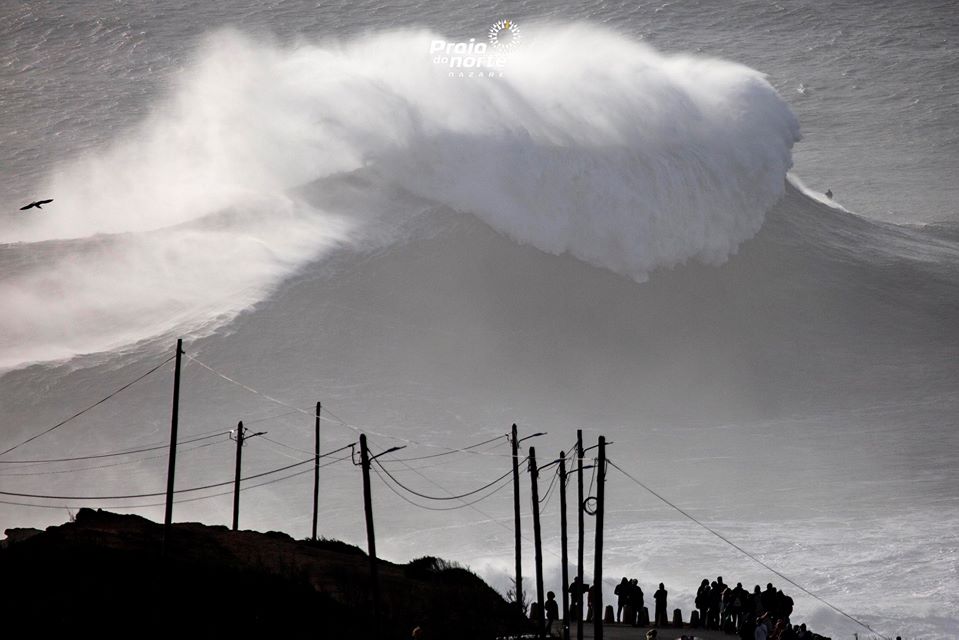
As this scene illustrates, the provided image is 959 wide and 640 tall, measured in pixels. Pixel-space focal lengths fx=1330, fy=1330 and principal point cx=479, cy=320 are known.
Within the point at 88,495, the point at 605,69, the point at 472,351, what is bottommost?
the point at 88,495

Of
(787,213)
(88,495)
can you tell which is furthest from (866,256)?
(88,495)

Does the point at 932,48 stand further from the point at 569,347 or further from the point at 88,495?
the point at 88,495

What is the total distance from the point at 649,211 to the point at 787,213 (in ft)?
26.3

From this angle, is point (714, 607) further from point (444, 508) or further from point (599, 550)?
point (444, 508)

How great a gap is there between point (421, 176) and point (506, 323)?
25.0ft

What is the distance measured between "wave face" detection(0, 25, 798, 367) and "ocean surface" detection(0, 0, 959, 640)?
0.40 ft

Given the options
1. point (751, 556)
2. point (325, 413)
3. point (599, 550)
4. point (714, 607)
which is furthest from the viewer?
point (325, 413)

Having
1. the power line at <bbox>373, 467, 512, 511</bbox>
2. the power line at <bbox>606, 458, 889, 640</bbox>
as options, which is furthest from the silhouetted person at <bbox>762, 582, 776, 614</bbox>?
the power line at <bbox>373, 467, 512, 511</bbox>

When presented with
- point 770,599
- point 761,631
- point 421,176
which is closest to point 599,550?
point 761,631

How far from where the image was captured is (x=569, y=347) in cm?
3794

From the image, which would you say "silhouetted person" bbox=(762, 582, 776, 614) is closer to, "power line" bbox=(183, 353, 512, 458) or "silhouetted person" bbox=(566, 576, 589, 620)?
"silhouetted person" bbox=(566, 576, 589, 620)

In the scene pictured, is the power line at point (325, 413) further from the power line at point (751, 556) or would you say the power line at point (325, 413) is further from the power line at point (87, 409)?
the power line at point (751, 556)

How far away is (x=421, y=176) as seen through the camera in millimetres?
44000

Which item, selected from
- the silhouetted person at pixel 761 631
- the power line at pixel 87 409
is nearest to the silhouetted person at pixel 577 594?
the silhouetted person at pixel 761 631
